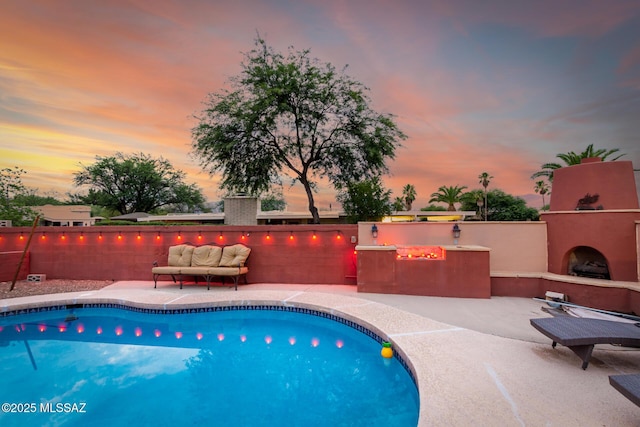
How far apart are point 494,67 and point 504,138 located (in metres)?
4.34

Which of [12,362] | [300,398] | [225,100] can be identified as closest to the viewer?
[300,398]

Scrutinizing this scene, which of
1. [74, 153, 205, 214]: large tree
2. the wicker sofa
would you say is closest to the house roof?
[74, 153, 205, 214]: large tree

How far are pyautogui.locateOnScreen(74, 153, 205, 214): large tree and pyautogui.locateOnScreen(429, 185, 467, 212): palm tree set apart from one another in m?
25.7

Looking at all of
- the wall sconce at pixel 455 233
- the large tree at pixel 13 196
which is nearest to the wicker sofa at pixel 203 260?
the wall sconce at pixel 455 233

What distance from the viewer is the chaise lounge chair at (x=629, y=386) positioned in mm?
2281

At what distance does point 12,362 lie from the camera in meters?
4.96

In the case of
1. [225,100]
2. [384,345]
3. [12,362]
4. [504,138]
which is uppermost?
[225,100]

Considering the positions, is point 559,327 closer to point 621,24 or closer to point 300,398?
point 300,398

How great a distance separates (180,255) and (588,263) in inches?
417

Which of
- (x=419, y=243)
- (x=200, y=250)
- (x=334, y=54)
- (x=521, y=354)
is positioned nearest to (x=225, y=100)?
(x=334, y=54)

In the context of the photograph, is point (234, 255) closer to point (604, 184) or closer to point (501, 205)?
point (604, 184)

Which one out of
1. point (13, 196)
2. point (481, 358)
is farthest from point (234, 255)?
point (13, 196)

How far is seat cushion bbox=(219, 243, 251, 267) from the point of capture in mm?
8422

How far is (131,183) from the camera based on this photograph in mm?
26109
